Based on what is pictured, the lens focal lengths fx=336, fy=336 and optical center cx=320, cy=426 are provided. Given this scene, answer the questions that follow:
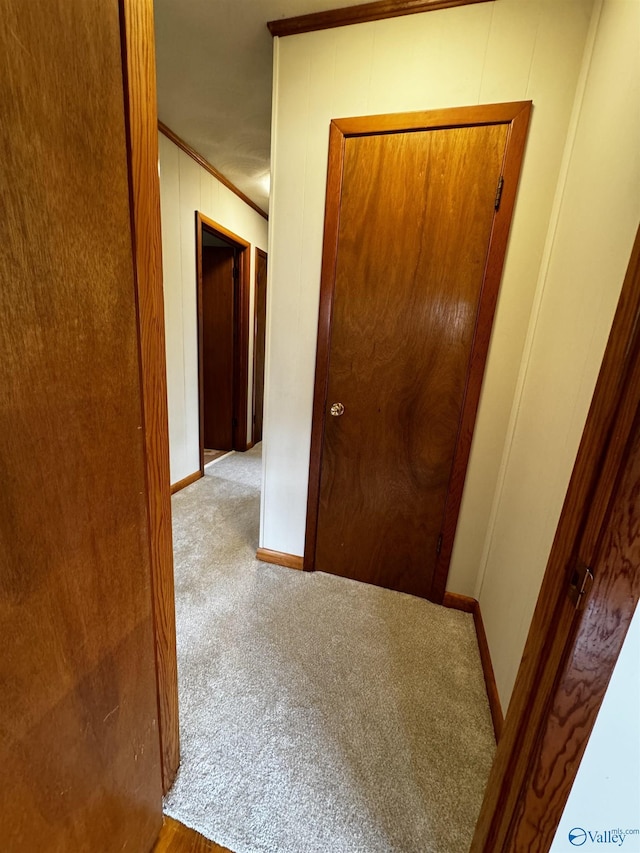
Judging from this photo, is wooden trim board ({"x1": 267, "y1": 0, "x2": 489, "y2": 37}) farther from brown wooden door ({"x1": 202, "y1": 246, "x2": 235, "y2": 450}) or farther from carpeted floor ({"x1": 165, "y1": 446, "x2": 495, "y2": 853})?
carpeted floor ({"x1": 165, "y1": 446, "x2": 495, "y2": 853})

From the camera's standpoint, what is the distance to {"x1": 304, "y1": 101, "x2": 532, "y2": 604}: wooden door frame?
1.31m

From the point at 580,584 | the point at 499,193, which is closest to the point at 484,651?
the point at 580,584

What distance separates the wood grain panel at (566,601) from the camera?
0.49 metres

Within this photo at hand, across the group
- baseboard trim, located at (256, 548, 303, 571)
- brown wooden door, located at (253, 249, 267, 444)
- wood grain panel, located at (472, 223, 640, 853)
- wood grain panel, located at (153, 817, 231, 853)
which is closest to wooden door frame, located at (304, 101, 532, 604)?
baseboard trim, located at (256, 548, 303, 571)

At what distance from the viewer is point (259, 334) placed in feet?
12.6

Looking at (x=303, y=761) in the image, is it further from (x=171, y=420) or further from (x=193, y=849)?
(x=171, y=420)

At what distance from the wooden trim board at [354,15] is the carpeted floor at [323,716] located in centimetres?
255

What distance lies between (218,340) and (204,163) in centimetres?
146

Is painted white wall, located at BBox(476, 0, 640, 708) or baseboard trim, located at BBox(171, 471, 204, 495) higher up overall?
painted white wall, located at BBox(476, 0, 640, 708)

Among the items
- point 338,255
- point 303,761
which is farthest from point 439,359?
point 303,761

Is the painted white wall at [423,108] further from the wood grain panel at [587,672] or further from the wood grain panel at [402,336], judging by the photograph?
the wood grain panel at [587,672]

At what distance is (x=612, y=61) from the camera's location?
3.33 ft

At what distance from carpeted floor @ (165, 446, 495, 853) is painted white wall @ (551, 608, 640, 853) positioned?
45 centimetres

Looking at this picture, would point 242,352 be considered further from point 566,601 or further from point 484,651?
point 566,601
